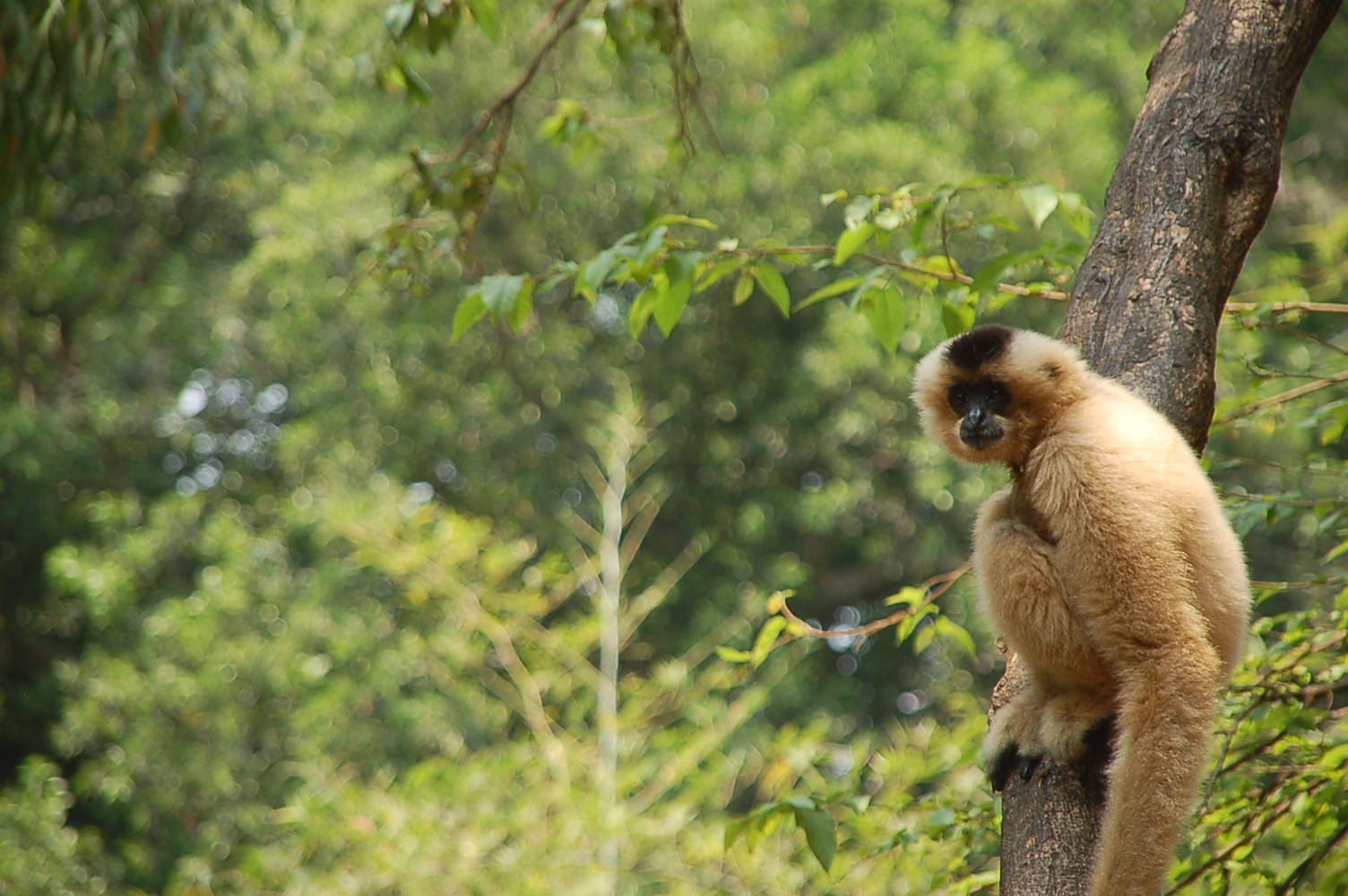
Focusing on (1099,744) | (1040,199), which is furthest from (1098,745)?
(1040,199)

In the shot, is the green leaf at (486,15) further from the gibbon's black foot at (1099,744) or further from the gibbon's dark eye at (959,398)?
the gibbon's black foot at (1099,744)

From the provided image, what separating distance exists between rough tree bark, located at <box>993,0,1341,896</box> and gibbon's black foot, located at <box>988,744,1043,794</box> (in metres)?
0.03

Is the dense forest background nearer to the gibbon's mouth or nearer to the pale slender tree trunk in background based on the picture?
the pale slender tree trunk in background

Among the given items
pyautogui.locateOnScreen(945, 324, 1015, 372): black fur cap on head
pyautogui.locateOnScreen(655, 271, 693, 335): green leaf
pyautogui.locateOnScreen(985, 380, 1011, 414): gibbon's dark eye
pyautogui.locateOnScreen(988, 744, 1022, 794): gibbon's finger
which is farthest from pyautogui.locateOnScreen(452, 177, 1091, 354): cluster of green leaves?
pyautogui.locateOnScreen(988, 744, 1022, 794): gibbon's finger

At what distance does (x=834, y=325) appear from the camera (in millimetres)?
10492

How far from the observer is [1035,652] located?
7.97 feet

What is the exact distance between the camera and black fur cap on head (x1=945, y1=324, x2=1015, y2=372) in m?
2.84

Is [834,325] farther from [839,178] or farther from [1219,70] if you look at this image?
[1219,70]

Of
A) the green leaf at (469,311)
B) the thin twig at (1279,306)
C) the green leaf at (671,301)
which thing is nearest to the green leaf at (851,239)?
the green leaf at (671,301)

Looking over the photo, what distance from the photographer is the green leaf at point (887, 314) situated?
9.28 ft

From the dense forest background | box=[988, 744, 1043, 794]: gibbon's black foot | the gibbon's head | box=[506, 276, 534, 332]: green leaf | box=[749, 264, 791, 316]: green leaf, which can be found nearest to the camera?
box=[988, 744, 1043, 794]: gibbon's black foot

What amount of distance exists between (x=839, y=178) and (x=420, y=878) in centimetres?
655

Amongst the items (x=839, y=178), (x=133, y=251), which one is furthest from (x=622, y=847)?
(x=133, y=251)

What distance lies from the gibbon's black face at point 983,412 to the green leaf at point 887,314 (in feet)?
0.68
